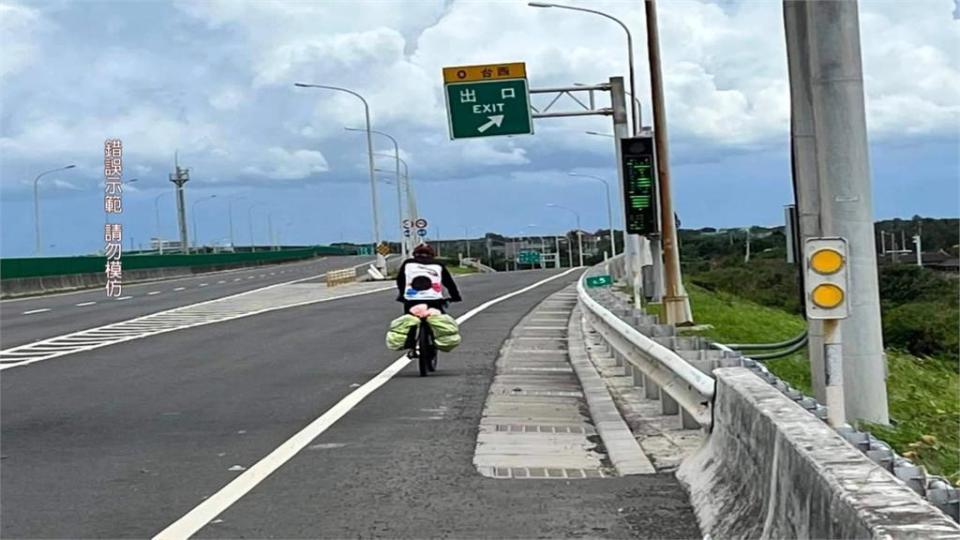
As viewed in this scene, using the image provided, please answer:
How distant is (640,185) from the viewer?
938 inches

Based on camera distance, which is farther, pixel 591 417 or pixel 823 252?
pixel 591 417

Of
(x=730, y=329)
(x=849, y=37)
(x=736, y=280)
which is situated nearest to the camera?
(x=849, y=37)

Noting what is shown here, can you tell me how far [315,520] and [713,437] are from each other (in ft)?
7.72

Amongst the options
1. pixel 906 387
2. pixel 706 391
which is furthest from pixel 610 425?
pixel 906 387

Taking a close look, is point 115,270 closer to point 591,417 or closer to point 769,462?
point 591,417

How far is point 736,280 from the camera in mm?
60781

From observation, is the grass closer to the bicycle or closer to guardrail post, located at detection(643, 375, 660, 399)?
guardrail post, located at detection(643, 375, 660, 399)

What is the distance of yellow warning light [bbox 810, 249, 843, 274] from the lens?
683 centimetres

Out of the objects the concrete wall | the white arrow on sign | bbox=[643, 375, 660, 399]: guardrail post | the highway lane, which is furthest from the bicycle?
the concrete wall

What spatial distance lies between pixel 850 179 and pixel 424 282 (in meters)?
6.79

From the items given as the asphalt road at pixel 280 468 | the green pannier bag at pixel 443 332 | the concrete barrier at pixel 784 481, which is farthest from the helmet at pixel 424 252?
the concrete barrier at pixel 784 481

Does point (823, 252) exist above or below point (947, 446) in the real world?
above

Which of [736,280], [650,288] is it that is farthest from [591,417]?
[736,280]

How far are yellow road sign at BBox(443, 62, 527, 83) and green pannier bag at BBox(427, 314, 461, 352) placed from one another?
20.3 m
